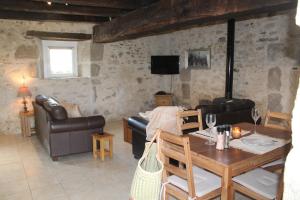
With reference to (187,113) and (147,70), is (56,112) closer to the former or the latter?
(187,113)

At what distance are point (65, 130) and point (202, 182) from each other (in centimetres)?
249

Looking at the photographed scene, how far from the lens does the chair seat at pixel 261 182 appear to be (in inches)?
84.7

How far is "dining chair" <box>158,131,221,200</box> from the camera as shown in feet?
6.73

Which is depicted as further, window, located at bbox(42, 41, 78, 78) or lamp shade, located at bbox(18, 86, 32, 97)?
window, located at bbox(42, 41, 78, 78)

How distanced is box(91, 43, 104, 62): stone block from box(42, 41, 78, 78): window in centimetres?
43

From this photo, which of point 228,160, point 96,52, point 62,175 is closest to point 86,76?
point 96,52

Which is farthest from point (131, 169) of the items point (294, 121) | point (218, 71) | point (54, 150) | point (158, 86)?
point (158, 86)

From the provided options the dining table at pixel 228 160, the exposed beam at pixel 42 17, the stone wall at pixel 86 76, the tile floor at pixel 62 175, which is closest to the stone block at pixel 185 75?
the stone wall at pixel 86 76

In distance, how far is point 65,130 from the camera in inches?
158

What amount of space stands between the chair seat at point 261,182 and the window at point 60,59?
5.15 m

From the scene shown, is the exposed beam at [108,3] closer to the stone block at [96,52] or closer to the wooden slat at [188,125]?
the wooden slat at [188,125]

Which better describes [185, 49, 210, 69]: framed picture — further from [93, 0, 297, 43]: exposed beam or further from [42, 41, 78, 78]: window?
[42, 41, 78, 78]: window

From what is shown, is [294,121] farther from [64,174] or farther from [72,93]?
[72,93]

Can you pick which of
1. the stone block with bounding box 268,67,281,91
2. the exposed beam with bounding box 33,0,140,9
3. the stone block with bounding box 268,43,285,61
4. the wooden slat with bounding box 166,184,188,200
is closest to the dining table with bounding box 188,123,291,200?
the wooden slat with bounding box 166,184,188,200
